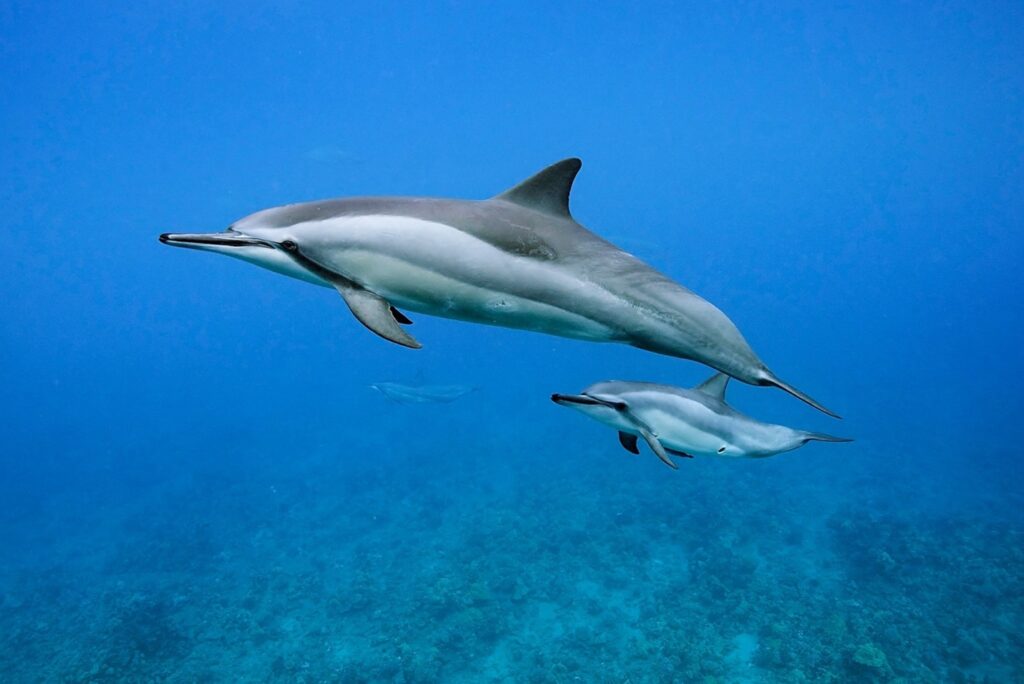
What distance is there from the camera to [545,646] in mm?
8867

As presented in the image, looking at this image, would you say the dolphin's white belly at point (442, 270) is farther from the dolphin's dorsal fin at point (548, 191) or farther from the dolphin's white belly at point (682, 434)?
the dolphin's white belly at point (682, 434)

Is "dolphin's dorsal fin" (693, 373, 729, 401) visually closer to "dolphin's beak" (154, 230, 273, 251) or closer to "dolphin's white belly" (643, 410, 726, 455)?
"dolphin's white belly" (643, 410, 726, 455)

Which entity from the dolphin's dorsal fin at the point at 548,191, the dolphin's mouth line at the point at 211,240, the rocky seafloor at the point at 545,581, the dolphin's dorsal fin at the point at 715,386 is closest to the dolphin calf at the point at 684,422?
the dolphin's dorsal fin at the point at 715,386

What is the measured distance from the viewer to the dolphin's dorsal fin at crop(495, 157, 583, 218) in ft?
8.05

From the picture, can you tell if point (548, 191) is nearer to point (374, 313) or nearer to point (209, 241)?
point (374, 313)

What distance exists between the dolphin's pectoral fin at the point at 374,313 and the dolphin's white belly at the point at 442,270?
5cm

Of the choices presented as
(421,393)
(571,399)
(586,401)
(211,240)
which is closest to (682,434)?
(586,401)

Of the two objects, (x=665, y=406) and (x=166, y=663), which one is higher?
(x=665, y=406)

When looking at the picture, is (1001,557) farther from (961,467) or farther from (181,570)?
(181,570)

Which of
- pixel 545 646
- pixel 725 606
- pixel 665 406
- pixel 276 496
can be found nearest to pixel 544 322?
pixel 665 406

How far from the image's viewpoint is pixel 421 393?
1582 centimetres

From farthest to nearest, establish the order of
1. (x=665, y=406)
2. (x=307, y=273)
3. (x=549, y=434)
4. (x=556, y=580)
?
(x=549, y=434) → (x=556, y=580) → (x=665, y=406) → (x=307, y=273)

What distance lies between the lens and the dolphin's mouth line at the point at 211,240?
2.08 meters

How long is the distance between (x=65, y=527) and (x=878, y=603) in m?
23.6
